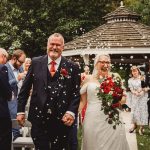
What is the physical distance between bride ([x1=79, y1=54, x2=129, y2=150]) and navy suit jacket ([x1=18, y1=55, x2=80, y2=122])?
1.70 m

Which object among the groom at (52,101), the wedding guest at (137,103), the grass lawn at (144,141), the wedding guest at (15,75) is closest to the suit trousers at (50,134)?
the groom at (52,101)

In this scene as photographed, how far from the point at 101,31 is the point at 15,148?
22.5 m

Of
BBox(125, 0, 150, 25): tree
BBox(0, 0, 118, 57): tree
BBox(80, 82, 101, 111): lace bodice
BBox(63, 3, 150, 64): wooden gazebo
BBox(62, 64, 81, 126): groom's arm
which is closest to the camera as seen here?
BBox(62, 64, 81, 126): groom's arm

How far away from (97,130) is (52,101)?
7.03 feet

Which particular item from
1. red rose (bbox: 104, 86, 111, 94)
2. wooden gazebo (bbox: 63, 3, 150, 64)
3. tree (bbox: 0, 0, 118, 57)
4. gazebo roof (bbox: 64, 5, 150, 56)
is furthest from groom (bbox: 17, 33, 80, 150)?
tree (bbox: 0, 0, 118, 57)

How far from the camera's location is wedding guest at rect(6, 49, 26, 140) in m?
9.92

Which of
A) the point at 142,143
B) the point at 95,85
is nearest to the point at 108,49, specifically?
the point at 142,143

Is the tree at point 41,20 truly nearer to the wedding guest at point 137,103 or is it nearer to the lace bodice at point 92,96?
the wedding guest at point 137,103

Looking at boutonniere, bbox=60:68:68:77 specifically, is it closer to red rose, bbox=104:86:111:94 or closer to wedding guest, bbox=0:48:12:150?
wedding guest, bbox=0:48:12:150

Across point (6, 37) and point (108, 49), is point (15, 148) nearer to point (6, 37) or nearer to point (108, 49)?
point (108, 49)

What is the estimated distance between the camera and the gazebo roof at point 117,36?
90.1 feet

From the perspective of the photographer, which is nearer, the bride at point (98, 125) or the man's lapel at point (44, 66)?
the man's lapel at point (44, 66)

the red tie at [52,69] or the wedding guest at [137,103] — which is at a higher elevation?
the red tie at [52,69]

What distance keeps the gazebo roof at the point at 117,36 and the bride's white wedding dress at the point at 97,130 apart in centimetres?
1787
